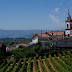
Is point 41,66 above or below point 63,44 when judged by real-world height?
below

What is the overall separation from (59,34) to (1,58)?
1933cm

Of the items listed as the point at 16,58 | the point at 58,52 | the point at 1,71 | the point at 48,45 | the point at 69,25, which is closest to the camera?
the point at 1,71

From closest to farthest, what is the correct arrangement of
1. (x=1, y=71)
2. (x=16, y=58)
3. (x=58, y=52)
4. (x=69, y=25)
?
1. (x=1, y=71)
2. (x=16, y=58)
3. (x=58, y=52)
4. (x=69, y=25)

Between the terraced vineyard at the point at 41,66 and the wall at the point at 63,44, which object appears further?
the wall at the point at 63,44

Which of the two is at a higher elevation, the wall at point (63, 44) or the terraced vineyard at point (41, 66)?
the wall at point (63, 44)

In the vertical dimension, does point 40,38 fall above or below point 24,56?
above

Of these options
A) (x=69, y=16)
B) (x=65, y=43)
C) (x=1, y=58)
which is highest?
(x=69, y=16)

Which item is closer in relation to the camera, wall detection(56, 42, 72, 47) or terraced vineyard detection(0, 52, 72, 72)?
terraced vineyard detection(0, 52, 72, 72)

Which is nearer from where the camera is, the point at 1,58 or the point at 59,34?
the point at 1,58

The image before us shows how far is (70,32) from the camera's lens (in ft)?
132

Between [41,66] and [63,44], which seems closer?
[41,66]

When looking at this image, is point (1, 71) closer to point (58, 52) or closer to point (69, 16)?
point (58, 52)

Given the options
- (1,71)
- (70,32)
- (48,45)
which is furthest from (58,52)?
(1,71)

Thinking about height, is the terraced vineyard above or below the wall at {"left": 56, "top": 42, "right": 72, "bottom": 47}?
below
